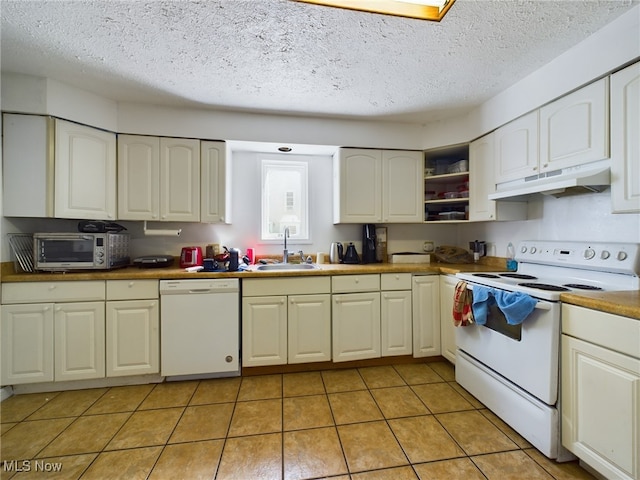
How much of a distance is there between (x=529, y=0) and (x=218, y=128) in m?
2.24

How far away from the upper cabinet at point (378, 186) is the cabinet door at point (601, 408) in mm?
1657

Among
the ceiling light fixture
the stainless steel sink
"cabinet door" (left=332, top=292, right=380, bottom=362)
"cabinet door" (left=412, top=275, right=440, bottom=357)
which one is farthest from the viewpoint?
the stainless steel sink

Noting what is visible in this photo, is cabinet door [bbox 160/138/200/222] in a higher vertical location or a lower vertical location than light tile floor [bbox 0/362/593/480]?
higher

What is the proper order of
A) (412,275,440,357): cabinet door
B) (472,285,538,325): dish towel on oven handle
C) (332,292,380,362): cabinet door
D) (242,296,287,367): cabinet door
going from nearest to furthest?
(472,285,538,325): dish towel on oven handle < (242,296,287,367): cabinet door < (332,292,380,362): cabinet door < (412,275,440,357): cabinet door

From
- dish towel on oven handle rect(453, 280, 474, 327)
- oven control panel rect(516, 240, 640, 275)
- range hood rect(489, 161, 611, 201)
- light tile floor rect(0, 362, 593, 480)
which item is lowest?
light tile floor rect(0, 362, 593, 480)

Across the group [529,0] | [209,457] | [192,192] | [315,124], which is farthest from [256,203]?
[529,0]

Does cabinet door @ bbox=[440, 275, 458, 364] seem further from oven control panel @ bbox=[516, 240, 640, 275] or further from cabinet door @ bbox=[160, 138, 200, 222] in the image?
cabinet door @ bbox=[160, 138, 200, 222]

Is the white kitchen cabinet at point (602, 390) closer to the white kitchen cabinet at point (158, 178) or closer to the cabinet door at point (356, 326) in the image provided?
the cabinet door at point (356, 326)

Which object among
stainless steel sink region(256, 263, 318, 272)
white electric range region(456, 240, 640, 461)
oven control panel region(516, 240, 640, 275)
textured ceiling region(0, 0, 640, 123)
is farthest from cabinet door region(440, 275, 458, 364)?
textured ceiling region(0, 0, 640, 123)

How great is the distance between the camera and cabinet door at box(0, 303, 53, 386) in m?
1.88

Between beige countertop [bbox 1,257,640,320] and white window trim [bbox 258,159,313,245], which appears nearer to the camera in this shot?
beige countertop [bbox 1,257,640,320]

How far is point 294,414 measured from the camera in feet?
5.71

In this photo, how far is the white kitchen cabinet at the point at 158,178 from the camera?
7.48ft

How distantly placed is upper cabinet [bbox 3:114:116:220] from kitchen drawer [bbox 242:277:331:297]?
4.51ft
